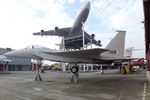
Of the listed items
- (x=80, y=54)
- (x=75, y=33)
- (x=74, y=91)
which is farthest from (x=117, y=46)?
(x=75, y=33)

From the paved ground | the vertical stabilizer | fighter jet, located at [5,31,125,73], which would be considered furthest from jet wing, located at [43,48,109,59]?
the paved ground

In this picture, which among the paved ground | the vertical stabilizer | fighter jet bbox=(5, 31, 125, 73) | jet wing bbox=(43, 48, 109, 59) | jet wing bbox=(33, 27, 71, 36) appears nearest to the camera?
the paved ground

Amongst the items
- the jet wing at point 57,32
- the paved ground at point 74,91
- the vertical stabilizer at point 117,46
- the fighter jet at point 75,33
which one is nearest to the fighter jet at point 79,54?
the vertical stabilizer at point 117,46

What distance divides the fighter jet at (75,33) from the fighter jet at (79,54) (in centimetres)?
1307

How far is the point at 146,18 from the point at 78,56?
49.1ft

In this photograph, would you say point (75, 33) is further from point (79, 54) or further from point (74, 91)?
point (74, 91)

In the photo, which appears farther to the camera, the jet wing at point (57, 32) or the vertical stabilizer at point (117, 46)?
the jet wing at point (57, 32)

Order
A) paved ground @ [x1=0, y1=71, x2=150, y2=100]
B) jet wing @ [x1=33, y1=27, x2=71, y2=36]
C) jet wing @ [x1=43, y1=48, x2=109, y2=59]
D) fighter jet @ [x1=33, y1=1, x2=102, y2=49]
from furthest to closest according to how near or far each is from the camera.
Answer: jet wing @ [x1=33, y1=27, x2=71, y2=36], fighter jet @ [x1=33, y1=1, x2=102, y2=49], jet wing @ [x1=43, y1=48, x2=109, y2=59], paved ground @ [x1=0, y1=71, x2=150, y2=100]

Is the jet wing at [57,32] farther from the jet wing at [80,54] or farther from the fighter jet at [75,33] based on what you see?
the jet wing at [80,54]

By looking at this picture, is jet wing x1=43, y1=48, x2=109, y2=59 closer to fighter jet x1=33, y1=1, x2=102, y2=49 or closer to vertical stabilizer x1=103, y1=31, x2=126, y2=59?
vertical stabilizer x1=103, y1=31, x2=126, y2=59

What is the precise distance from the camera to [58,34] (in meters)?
45.8

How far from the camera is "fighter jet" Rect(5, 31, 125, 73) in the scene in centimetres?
2648

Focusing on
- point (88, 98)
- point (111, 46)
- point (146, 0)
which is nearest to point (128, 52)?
point (111, 46)

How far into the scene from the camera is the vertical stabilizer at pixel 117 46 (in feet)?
93.1
